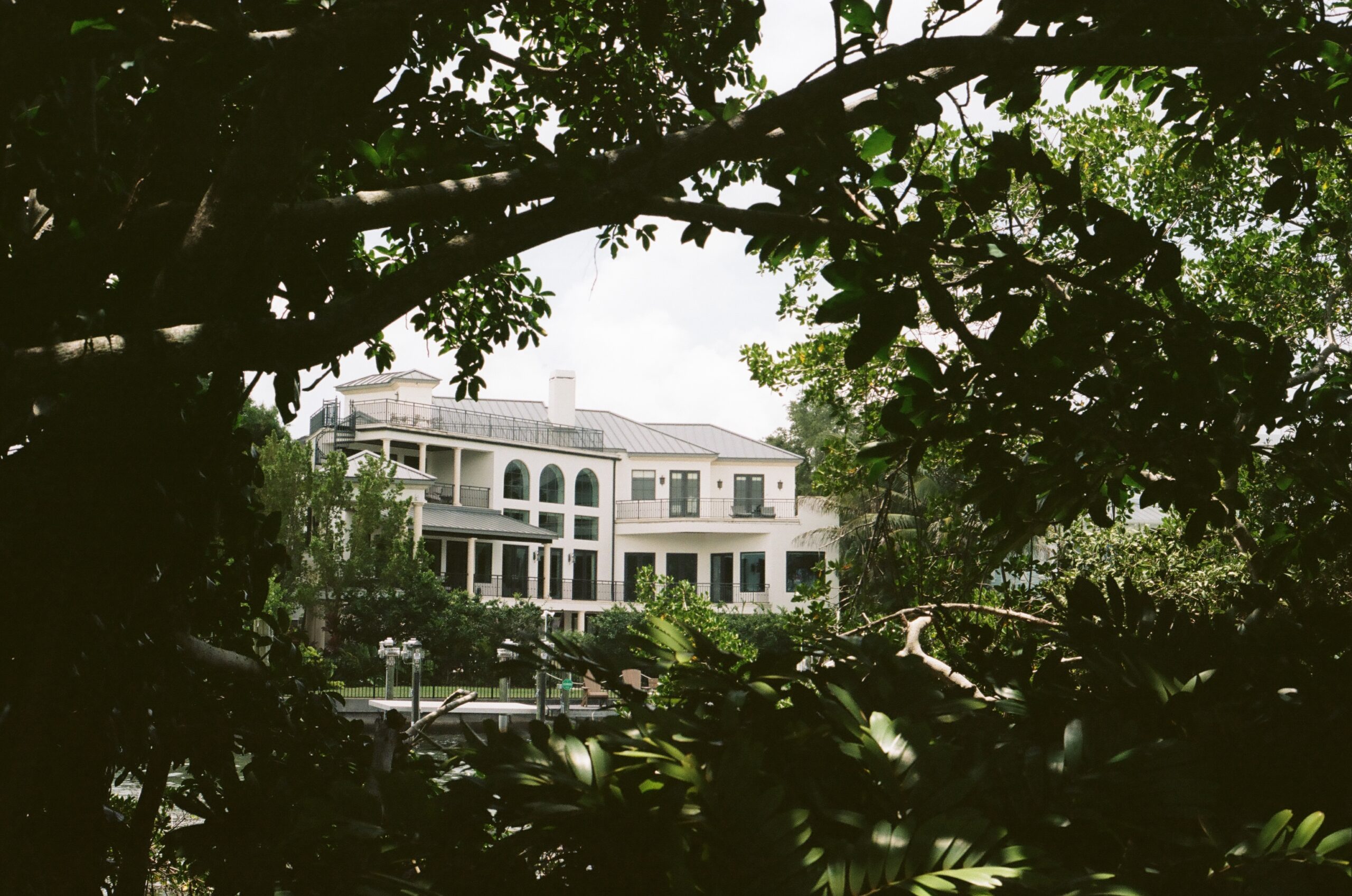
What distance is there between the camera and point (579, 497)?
41844 mm

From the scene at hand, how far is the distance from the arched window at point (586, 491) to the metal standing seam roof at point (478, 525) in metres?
2.47

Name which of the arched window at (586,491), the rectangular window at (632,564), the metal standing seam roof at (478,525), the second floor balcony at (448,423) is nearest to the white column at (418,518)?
the metal standing seam roof at (478,525)

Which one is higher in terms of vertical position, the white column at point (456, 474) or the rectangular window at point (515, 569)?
the white column at point (456, 474)

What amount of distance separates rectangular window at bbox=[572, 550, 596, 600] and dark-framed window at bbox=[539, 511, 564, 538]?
1106mm

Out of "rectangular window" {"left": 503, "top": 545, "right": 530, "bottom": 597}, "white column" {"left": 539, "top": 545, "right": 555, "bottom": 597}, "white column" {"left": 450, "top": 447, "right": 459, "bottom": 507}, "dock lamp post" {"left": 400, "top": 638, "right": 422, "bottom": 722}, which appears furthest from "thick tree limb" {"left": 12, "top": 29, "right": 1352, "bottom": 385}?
"white column" {"left": 539, "top": 545, "right": 555, "bottom": 597}

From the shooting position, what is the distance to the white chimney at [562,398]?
42.2 metres

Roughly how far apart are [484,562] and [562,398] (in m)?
7.79

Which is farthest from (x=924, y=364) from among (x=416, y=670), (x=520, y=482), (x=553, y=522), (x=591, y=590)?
(x=591, y=590)

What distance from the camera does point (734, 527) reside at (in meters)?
41.7

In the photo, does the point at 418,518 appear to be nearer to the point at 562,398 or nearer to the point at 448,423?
the point at 448,423

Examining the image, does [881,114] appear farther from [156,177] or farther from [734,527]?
[734,527]

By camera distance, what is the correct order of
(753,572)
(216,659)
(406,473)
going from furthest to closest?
(753,572)
(406,473)
(216,659)

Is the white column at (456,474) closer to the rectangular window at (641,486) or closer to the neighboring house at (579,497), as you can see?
the neighboring house at (579,497)

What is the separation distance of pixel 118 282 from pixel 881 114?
2.10 m
